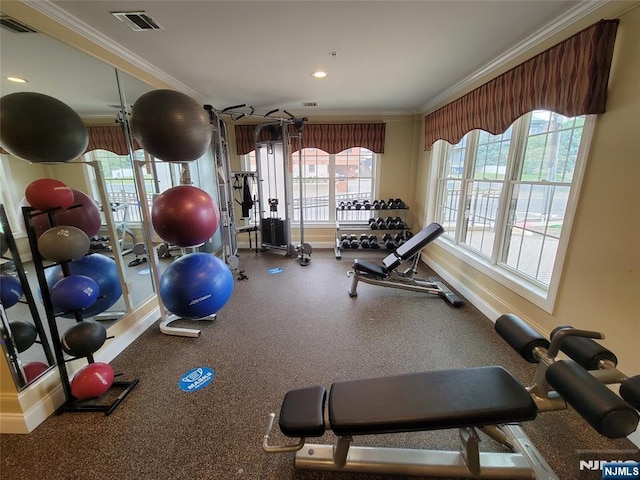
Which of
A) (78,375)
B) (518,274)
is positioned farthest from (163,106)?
(518,274)

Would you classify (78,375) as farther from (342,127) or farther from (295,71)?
(342,127)

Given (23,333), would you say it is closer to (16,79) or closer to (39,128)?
(39,128)

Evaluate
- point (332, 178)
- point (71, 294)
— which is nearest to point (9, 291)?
point (71, 294)

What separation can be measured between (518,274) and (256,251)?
4031 millimetres

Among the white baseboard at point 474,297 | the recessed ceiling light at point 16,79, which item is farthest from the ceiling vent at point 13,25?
the white baseboard at point 474,297

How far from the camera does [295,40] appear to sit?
2.08 meters

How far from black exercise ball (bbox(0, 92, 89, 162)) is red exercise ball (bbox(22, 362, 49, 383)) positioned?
49.3 inches

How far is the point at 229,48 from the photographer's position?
2.22 metres

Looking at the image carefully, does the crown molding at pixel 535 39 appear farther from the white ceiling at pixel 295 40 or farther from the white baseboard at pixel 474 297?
the white baseboard at pixel 474 297

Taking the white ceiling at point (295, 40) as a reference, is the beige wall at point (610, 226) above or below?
below

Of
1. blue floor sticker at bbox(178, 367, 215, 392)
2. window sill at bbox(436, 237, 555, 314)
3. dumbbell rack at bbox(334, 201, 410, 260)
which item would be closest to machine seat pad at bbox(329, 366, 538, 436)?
blue floor sticker at bbox(178, 367, 215, 392)

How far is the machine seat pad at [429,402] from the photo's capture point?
1038mm

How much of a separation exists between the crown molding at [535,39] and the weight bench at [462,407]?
2.05 m

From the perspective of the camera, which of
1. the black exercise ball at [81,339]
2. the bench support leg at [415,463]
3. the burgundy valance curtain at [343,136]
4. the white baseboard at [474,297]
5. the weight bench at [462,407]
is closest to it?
the weight bench at [462,407]
